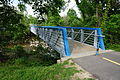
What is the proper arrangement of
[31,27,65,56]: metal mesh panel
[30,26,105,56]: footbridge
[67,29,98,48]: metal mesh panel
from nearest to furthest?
[30,26,105,56]: footbridge → [31,27,65,56]: metal mesh panel → [67,29,98,48]: metal mesh panel

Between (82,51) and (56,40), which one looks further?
A: (56,40)

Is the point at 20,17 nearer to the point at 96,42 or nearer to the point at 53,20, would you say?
the point at 96,42

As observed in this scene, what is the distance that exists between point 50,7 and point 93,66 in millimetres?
2534

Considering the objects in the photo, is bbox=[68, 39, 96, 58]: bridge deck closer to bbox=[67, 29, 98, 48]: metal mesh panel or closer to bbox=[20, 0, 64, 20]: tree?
bbox=[67, 29, 98, 48]: metal mesh panel

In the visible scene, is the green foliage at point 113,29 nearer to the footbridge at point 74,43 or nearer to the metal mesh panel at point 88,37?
the metal mesh panel at point 88,37

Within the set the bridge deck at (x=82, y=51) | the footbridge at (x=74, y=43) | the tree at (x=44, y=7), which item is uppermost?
the tree at (x=44, y=7)

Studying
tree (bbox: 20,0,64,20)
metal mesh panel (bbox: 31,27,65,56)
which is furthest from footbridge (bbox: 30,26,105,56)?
tree (bbox: 20,0,64,20)

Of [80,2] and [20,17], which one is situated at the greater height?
[80,2]

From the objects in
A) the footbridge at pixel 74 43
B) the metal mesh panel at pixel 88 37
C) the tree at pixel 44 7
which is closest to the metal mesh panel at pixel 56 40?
the footbridge at pixel 74 43

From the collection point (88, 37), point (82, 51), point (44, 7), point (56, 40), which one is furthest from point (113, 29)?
point (44, 7)

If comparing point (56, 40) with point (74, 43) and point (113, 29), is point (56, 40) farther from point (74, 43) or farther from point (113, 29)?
point (113, 29)

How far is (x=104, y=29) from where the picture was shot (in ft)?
19.3

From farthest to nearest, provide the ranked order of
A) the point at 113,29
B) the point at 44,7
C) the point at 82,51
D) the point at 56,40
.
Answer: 1. the point at 113,29
2. the point at 56,40
3. the point at 82,51
4. the point at 44,7

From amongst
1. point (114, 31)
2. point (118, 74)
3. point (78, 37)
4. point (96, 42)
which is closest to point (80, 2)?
point (78, 37)
